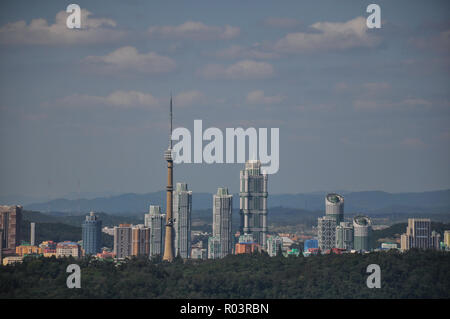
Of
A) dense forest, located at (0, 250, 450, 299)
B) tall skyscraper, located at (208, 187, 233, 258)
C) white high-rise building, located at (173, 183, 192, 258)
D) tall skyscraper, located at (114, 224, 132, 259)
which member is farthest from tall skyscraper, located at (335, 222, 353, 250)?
dense forest, located at (0, 250, 450, 299)

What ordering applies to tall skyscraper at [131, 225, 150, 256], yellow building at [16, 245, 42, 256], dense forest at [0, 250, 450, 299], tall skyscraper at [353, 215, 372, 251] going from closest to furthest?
dense forest at [0, 250, 450, 299]
yellow building at [16, 245, 42, 256]
tall skyscraper at [131, 225, 150, 256]
tall skyscraper at [353, 215, 372, 251]

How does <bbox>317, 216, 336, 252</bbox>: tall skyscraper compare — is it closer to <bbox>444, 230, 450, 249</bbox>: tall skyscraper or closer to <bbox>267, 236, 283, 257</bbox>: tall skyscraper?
<bbox>267, 236, 283, 257</bbox>: tall skyscraper

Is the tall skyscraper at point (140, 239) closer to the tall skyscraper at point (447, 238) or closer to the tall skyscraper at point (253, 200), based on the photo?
the tall skyscraper at point (253, 200)

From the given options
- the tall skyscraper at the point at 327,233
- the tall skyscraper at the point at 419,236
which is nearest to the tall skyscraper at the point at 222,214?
the tall skyscraper at the point at 327,233

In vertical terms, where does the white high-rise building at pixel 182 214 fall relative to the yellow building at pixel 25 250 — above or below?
above

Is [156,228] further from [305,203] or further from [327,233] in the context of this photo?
[305,203]
